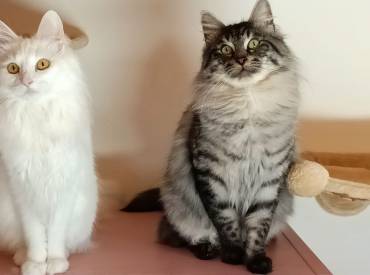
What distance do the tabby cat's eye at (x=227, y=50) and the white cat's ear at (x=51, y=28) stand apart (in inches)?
15.2

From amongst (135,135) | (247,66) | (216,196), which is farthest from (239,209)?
(135,135)

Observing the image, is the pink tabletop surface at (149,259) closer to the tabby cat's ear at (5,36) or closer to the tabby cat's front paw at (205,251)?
the tabby cat's front paw at (205,251)

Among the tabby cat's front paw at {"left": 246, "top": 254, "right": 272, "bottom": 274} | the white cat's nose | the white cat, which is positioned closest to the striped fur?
the tabby cat's front paw at {"left": 246, "top": 254, "right": 272, "bottom": 274}

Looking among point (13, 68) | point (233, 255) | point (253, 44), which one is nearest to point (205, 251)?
point (233, 255)

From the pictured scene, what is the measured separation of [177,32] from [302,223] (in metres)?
0.78

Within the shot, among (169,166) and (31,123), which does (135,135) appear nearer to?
(169,166)

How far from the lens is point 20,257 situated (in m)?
1.25

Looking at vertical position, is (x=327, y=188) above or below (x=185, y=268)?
above

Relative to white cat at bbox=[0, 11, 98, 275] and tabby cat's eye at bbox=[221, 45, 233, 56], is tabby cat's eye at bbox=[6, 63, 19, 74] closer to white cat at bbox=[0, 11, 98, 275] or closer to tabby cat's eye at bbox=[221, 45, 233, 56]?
white cat at bbox=[0, 11, 98, 275]

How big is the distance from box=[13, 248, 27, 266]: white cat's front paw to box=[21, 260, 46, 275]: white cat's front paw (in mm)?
42

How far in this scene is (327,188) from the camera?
1.25 meters

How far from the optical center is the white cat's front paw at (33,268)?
1.17 metres

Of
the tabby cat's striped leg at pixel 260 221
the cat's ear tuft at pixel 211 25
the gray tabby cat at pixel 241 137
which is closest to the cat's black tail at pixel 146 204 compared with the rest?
the gray tabby cat at pixel 241 137

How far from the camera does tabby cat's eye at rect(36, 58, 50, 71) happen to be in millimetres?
1167
